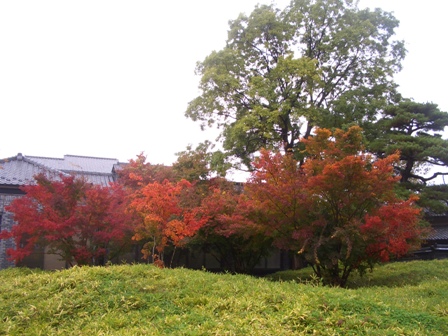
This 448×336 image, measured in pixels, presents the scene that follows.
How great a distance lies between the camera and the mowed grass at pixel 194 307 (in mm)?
6574

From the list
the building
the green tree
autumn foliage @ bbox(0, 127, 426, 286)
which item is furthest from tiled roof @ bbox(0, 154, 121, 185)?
the green tree

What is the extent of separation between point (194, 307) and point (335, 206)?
553cm

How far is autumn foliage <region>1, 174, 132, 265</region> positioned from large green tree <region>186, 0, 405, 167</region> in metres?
6.61

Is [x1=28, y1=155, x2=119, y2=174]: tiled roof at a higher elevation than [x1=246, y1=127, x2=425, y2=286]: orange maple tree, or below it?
higher

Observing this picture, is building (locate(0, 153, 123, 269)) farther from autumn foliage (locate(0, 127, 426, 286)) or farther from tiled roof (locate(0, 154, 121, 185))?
autumn foliage (locate(0, 127, 426, 286))

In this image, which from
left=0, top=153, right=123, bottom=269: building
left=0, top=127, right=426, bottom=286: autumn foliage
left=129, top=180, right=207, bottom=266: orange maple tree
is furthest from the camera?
left=0, top=153, right=123, bottom=269: building

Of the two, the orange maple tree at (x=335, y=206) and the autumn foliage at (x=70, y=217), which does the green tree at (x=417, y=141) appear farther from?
the autumn foliage at (x=70, y=217)

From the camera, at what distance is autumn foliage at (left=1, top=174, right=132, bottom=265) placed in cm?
1304

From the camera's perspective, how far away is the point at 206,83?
19.2 meters

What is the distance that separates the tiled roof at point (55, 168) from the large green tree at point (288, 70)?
6132 millimetres

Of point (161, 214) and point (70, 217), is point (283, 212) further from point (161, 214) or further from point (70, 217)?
point (70, 217)

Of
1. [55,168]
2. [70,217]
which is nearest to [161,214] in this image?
[70,217]

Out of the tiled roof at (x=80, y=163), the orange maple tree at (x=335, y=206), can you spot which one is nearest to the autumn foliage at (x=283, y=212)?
the orange maple tree at (x=335, y=206)

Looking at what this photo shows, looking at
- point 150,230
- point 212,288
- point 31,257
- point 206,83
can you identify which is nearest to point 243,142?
point 206,83
